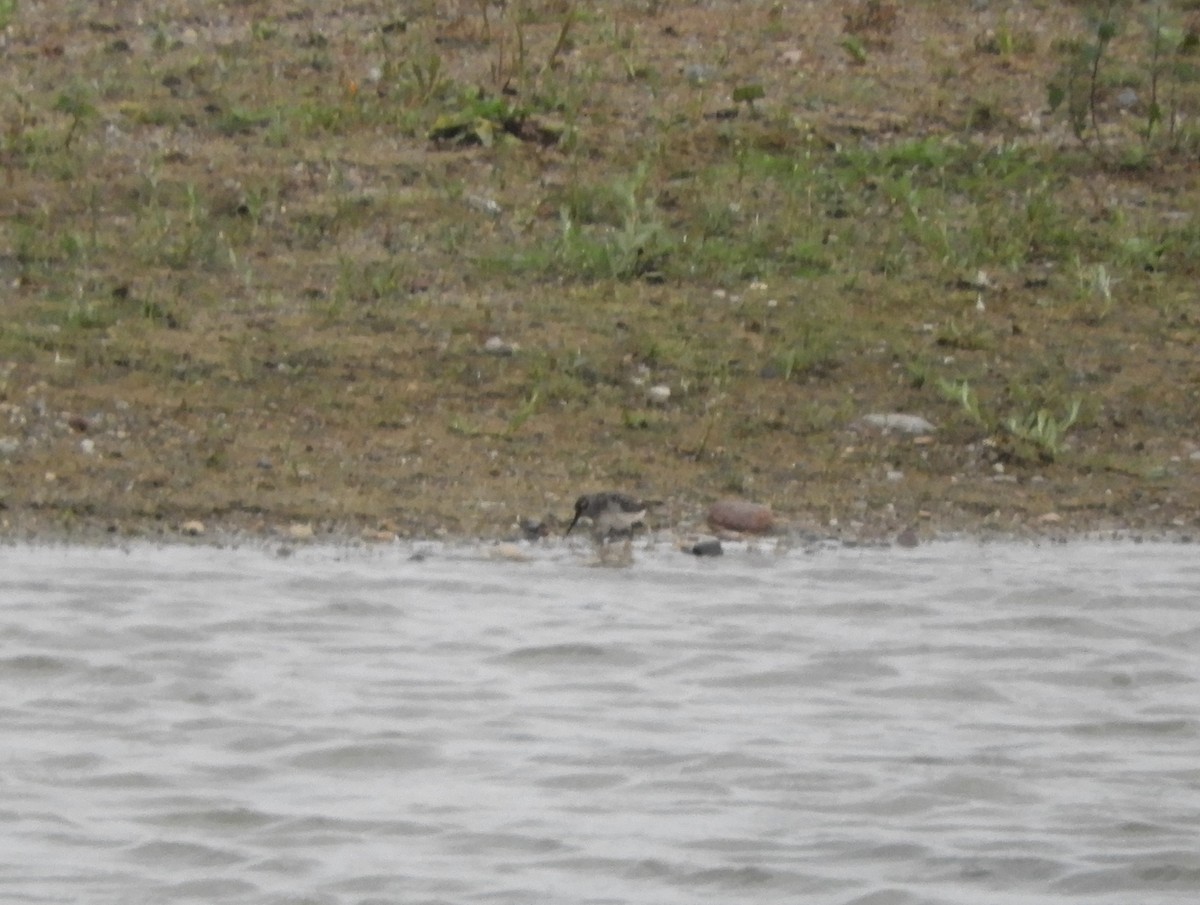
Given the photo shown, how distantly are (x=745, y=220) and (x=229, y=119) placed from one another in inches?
75.6

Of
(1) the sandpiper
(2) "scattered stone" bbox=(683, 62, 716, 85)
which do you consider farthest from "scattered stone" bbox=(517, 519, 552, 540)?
(2) "scattered stone" bbox=(683, 62, 716, 85)

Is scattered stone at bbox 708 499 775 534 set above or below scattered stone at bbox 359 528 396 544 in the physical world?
above

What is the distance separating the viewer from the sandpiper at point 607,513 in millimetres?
6621

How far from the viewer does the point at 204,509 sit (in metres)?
6.73

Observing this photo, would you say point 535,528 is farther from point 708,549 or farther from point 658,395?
point 658,395

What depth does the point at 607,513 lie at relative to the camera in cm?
663

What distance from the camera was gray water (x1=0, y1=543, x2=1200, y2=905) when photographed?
14.2ft

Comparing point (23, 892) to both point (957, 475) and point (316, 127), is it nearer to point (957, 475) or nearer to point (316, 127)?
point (957, 475)

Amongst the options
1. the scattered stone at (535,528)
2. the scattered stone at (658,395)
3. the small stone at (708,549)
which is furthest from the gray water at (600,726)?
the scattered stone at (658,395)

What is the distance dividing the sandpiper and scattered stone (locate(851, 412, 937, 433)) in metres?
1.07

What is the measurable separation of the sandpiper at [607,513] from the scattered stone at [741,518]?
23 cm

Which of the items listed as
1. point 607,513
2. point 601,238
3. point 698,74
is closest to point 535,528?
point 607,513

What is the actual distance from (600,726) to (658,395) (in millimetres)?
2518

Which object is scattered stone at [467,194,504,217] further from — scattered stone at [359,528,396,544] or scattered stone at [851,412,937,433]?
scattered stone at [359,528,396,544]
